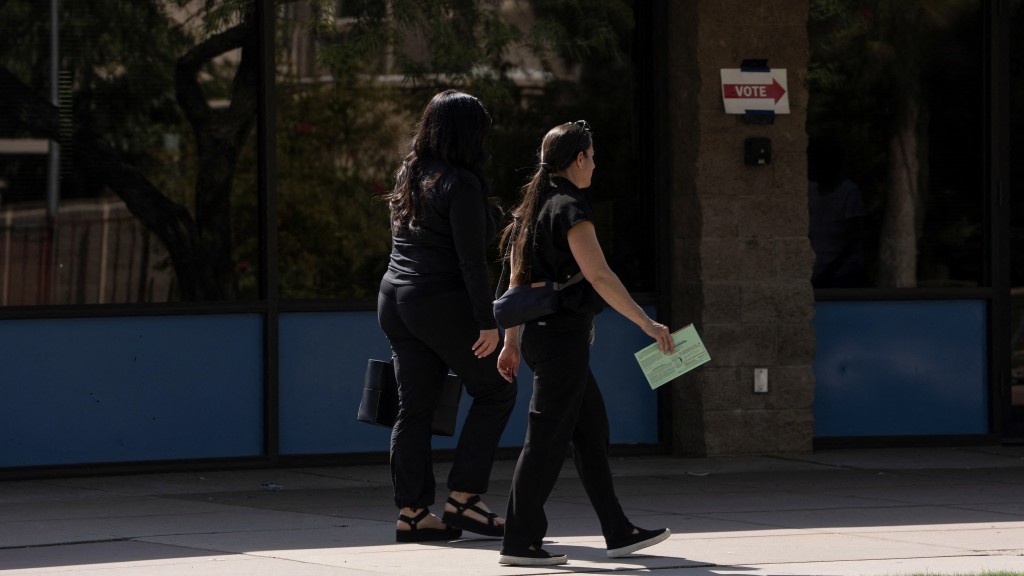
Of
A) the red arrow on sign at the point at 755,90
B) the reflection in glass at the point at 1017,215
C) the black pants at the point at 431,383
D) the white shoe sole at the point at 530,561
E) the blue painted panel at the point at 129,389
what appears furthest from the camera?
the reflection in glass at the point at 1017,215

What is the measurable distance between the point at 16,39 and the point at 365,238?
214 centimetres

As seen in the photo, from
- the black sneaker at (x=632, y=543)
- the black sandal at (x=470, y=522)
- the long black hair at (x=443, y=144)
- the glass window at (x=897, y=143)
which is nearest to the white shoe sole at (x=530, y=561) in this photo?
the black sneaker at (x=632, y=543)

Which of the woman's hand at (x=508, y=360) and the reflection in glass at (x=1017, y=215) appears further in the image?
the reflection in glass at (x=1017, y=215)

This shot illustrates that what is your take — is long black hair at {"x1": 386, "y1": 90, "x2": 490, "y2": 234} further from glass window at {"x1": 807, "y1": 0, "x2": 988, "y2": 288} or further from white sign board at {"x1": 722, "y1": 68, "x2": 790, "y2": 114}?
glass window at {"x1": 807, "y1": 0, "x2": 988, "y2": 288}

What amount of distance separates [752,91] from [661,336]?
→ 3916mm

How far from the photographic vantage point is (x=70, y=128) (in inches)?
366

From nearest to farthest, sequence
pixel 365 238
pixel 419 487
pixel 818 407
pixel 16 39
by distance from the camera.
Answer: pixel 419 487
pixel 16 39
pixel 365 238
pixel 818 407

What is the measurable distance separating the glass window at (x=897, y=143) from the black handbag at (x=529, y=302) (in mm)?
4294

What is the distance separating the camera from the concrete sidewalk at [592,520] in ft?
21.9

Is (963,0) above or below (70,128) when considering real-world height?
above

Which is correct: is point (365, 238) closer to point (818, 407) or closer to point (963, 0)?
point (818, 407)

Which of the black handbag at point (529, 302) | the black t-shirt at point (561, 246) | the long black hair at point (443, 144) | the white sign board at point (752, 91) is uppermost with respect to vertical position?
the white sign board at point (752, 91)

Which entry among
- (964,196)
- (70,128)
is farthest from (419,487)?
(964,196)

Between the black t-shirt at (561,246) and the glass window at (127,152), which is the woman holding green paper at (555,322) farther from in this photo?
the glass window at (127,152)
